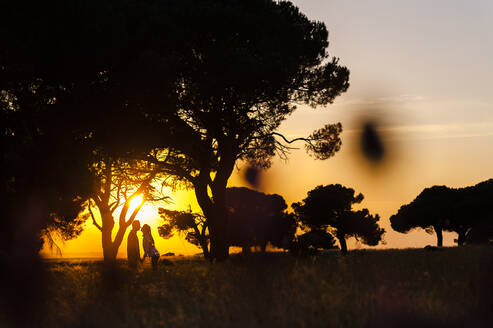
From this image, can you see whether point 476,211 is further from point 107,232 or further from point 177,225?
point 107,232

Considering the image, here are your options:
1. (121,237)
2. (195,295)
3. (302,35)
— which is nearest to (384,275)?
(195,295)

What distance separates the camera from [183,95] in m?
23.9

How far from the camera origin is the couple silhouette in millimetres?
20875

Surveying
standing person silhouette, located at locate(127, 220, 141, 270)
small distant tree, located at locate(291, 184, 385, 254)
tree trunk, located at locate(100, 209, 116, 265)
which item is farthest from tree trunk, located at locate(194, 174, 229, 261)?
small distant tree, located at locate(291, 184, 385, 254)

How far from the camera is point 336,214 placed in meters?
63.7

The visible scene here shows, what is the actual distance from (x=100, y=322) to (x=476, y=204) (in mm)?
55507

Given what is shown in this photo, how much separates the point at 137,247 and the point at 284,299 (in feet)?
43.7

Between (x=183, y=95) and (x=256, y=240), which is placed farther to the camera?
(x=183, y=95)

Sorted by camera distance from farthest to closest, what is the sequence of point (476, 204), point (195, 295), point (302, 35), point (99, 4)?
point (476, 204)
point (302, 35)
point (99, 4)
point (195, 295)

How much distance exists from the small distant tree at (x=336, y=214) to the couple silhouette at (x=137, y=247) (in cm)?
4225

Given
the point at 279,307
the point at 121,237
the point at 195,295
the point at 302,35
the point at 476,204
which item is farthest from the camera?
the point at 476,204

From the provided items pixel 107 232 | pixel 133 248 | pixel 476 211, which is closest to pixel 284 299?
pixel 133 248

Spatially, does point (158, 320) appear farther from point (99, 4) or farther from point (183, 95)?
point (183, 95)

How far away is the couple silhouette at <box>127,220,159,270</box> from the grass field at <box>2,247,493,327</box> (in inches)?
262
